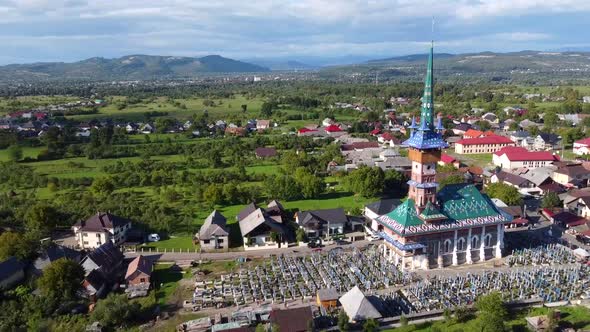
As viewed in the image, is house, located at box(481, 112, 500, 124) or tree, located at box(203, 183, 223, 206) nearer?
tree, located at box(203, 183, 223, 206)

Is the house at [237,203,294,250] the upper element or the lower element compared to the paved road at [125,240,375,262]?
upper

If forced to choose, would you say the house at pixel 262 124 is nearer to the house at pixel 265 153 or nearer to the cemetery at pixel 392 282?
the house at pixel 265 153

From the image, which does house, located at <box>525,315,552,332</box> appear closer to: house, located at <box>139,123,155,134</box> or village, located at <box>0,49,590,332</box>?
village, located at <box>0,49,590,332</box>

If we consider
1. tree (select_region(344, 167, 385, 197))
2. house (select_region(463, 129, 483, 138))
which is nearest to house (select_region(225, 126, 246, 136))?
house (select_region(463, 129, 483, 138))

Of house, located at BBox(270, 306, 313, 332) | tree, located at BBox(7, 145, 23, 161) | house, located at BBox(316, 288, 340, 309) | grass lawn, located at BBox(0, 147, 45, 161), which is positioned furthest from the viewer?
grass lawn, located at BBox(0, 147, 45, 161)

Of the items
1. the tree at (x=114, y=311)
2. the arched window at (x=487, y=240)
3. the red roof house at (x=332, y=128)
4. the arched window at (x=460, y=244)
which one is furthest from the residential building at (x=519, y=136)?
the tree at (x=114, y=311)

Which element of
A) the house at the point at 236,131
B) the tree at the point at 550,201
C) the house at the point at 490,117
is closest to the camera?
the tree at the point at 550,201

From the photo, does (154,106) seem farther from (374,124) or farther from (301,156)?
(301,156)
